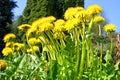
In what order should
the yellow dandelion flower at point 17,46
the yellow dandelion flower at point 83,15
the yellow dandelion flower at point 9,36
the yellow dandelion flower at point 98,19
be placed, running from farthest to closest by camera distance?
1. the yellow dandelion flower at point 17,46
2. the yellow dandelion flower at point 9,36
3. the yellow dandelion flower at point 98,19
4. the yellow dandelion flower at point 83,15

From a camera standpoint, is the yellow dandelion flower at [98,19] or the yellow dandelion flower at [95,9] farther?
the yellow dandelion flower at [98,19]

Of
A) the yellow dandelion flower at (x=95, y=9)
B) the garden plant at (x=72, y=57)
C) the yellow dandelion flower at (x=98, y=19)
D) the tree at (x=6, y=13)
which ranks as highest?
the tree at (x=6, y=13)

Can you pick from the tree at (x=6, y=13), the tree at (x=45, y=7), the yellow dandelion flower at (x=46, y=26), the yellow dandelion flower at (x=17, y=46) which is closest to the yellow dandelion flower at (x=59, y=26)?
the yellow dandelion flower at (x=46, y=26)

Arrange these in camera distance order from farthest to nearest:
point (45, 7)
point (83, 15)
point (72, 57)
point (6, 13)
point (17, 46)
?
point (6, 13) < point (45, 7) < point (17, 46) < point (72, 57) < point (83, 15)

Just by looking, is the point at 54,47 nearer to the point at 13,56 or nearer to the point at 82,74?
the point at 82,74

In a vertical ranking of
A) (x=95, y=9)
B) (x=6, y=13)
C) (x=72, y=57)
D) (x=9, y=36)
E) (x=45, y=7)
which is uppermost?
(x=45, y=7)

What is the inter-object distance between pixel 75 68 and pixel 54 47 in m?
0.22

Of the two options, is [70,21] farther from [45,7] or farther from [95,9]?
[45,7]

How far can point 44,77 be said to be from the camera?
9.04 ft

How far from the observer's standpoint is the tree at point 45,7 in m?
18.5

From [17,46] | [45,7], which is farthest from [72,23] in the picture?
[45,7]

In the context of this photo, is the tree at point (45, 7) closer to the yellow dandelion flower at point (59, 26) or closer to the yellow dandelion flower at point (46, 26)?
the yellow dandelion flower at point (59, 26)

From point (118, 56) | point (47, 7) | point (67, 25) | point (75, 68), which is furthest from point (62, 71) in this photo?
point (47, 7)

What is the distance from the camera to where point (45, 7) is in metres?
18.5
